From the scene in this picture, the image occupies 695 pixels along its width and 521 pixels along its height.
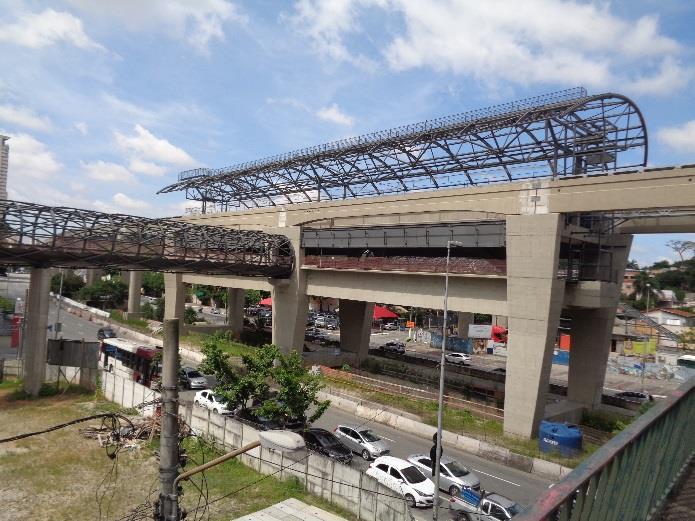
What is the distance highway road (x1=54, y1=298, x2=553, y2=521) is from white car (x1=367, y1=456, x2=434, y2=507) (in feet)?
1.63

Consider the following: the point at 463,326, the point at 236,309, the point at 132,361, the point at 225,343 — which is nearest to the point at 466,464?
the point at 132,361

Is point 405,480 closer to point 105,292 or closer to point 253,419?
point 253,419

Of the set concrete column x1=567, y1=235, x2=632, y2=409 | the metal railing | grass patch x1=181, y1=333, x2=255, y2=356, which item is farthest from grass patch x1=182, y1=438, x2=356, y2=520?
grass patch x1=181, y1=333, x2=255, y2=356

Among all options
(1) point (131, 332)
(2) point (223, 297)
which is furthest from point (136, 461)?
(2) point (223, 297)

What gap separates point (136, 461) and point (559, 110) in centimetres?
3125

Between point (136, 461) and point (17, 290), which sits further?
point (17, 290)

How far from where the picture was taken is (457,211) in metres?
31.4

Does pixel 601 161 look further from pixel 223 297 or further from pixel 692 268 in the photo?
pixel 692 268

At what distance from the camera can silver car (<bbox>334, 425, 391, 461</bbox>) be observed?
937 inches

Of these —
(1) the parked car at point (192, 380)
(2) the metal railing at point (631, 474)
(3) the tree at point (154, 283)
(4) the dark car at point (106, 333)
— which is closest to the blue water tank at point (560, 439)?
(2) the metal railing at point (631, 474)

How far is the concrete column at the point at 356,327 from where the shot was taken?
1944 inches

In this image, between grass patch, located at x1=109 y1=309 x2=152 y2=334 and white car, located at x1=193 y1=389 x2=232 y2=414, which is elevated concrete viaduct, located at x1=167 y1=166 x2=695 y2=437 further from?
grass patch, located at x1=109 y1=309 x2=152 y2=334

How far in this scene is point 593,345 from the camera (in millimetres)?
32906

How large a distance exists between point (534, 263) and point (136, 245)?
26.5 meters
